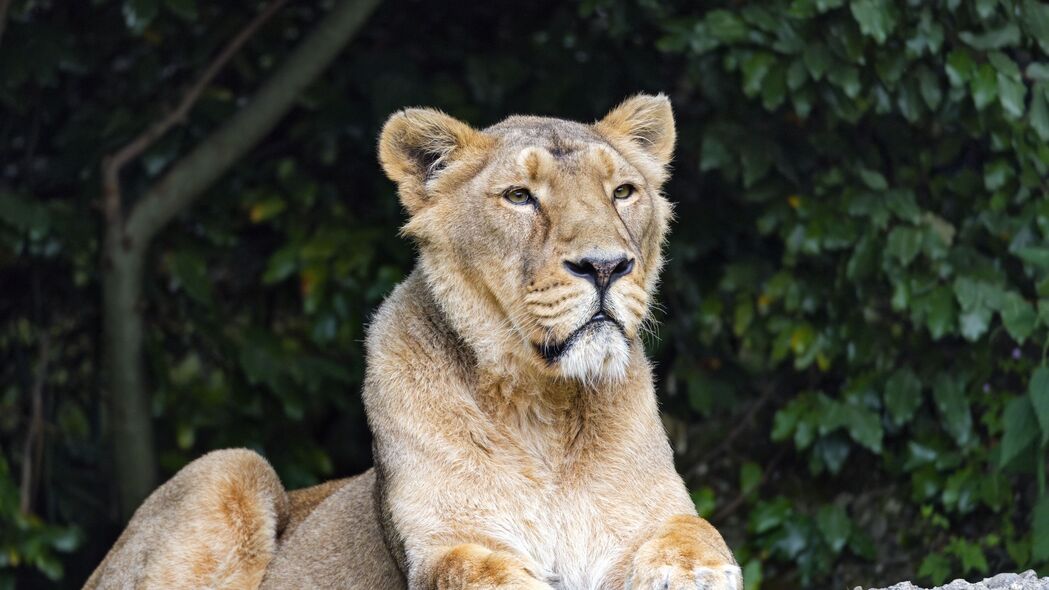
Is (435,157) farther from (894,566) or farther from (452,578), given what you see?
(894,566)

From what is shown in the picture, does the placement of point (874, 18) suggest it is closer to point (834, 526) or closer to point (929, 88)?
point (929, 88)

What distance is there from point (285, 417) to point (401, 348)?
11.2 ft

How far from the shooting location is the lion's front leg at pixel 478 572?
3.37 metres

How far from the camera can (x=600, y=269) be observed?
11.7 ft

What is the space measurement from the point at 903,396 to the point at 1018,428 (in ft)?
3.64

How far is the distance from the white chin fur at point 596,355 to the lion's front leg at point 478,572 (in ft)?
1.59

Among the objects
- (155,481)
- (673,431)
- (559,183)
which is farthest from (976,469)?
(155,481)

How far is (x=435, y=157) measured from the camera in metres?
4.20

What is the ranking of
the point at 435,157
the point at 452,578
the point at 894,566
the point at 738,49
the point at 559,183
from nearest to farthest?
the point at 452,578 → the point at 559,183 → the point at 435,157 → the point at 738,49 → the point at 894,566

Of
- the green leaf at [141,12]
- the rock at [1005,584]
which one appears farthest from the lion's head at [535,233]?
the green leaf at [141,12]

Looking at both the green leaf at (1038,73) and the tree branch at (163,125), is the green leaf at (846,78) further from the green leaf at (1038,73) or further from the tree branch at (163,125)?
the tree branch at (163,125)

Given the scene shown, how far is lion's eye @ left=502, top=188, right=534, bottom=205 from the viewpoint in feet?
12.7

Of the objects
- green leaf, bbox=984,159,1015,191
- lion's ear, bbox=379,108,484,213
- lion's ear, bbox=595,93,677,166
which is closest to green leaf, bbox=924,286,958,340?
green leaf, bbox=984,159,1015,191

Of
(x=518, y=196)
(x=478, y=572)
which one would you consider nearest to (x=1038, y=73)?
(x=518, y=196)
